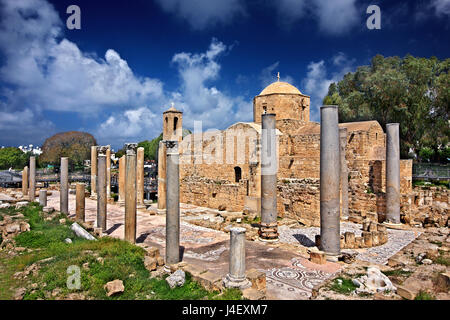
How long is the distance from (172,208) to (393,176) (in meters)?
10.7

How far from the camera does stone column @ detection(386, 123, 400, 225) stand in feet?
41.9

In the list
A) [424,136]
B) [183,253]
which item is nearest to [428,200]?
[424,136]

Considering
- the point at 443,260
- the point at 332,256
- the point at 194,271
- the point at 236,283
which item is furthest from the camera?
the point at 332,256

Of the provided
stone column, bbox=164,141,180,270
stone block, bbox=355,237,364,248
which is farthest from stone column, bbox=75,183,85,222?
stone block, bbox=355,237,364,248

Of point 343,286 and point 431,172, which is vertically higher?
point 431,172

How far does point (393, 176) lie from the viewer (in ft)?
42.2

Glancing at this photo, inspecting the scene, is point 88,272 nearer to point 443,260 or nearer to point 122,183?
point 443,260

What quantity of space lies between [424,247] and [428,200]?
8.93 meters

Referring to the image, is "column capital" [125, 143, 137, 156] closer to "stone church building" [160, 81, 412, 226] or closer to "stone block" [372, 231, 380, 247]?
"stone church building" [160, 81, 412, 226]

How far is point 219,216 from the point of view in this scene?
15047 millimetres

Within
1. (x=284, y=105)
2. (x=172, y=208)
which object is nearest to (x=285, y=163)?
(x=284, y=105)

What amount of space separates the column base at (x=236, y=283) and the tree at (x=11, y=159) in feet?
174

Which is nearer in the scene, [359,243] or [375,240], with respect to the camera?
[359,243]
